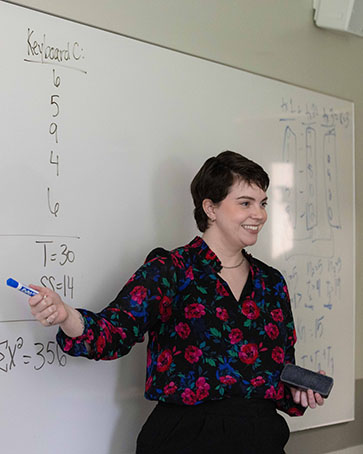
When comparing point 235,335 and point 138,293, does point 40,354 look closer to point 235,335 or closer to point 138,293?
point 138,293

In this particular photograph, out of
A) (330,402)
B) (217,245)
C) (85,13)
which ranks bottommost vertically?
(330,402)

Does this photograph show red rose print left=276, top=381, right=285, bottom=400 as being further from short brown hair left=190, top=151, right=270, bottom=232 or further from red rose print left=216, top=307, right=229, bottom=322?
short brown hair left=190, top=151, right=270, bottom=232

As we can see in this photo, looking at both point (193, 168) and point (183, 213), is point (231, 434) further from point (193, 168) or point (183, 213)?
point (193, 168)

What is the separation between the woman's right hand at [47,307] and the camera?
3.80ft

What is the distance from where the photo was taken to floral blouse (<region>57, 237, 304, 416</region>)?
1.40m

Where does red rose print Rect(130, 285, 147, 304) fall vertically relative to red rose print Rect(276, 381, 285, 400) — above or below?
above

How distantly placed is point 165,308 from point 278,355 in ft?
1.04

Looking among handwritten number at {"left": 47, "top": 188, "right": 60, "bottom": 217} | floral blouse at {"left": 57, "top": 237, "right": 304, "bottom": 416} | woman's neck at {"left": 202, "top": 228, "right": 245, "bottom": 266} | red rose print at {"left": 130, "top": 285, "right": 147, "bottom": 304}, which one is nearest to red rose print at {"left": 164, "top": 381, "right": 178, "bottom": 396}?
floral blouse at {"left": 57, "top": 237, "right": 304, "bottom": 416}

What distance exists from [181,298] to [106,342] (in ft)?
0.87

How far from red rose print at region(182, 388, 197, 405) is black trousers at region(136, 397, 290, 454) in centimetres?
3

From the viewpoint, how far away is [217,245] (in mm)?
1578

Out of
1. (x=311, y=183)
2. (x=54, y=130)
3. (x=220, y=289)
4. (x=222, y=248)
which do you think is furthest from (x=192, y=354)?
(x=311, y=183)

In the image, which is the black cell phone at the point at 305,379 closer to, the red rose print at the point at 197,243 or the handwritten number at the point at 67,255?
the red rose print at the point at 197,243

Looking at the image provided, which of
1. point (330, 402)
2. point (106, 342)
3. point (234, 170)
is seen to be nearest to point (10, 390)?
point (106, 342)
